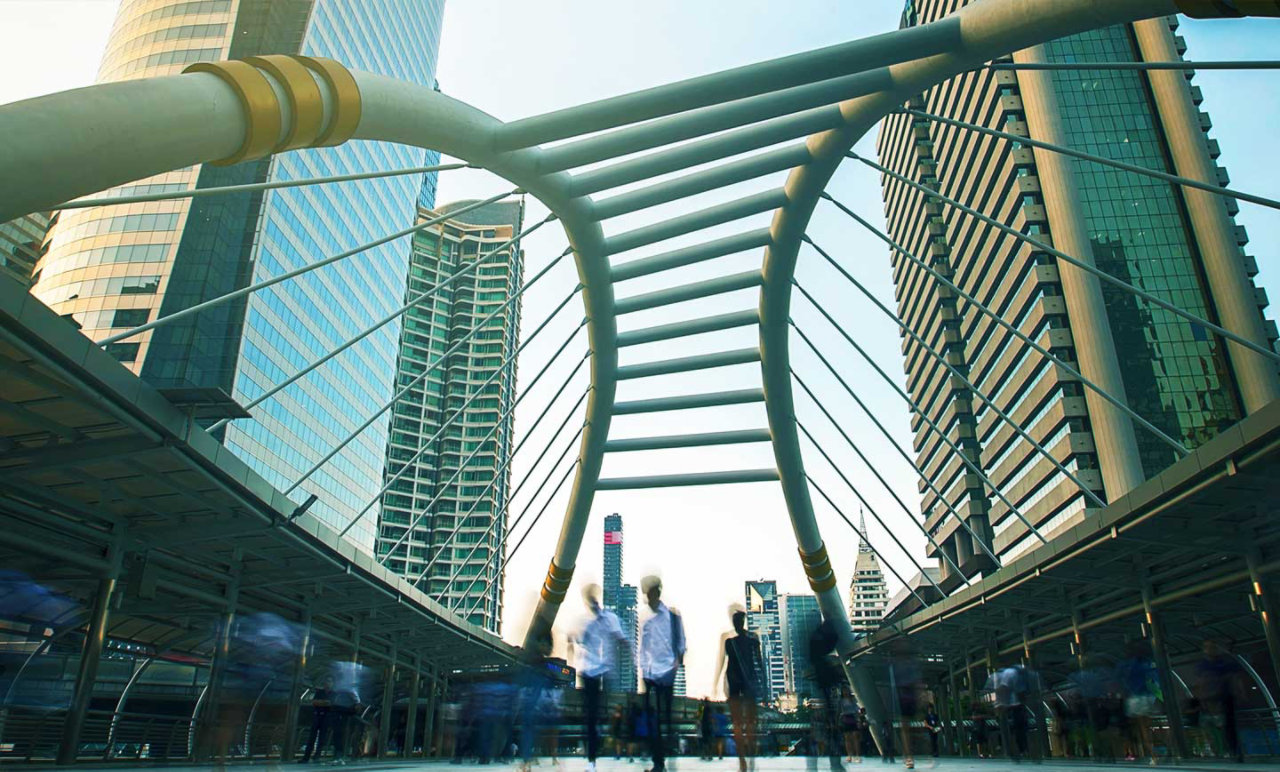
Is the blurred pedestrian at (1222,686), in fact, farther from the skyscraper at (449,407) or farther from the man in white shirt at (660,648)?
the skyscraper at (449,407)

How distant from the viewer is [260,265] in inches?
2207

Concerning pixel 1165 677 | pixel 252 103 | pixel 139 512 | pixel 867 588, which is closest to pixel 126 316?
pixel 139 512

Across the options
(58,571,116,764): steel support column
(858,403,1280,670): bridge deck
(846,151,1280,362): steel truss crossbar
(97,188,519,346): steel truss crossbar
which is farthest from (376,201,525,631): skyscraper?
(846,151,1280,362): steel truss crossbar

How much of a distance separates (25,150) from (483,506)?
369 feet

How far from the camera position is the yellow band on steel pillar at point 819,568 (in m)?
23.3

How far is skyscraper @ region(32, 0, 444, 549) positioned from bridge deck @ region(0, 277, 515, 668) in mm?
38468

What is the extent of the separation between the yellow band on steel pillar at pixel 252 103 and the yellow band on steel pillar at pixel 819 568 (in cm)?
1917

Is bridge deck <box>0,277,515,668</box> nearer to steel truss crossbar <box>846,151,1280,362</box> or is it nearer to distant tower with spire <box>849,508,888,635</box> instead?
→ steel truss crossbar <box>846,151,1280,362</box>

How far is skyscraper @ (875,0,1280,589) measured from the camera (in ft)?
202

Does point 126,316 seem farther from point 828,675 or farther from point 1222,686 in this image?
point 1222,686

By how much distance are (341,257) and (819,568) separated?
690 inches

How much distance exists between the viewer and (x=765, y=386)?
19.4m

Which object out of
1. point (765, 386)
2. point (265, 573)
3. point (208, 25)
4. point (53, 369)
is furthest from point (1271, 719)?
point (208, 25)

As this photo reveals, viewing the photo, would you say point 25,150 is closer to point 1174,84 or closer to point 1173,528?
point 1173,528
